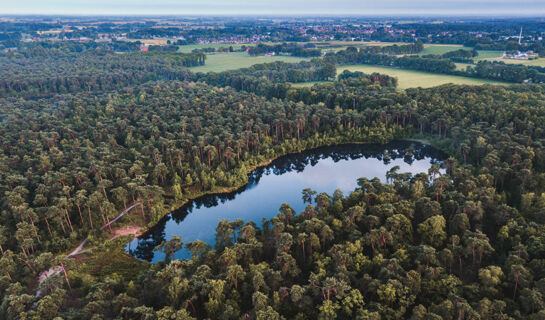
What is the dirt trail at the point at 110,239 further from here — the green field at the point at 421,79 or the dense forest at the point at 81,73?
the green field at the point at 421,79

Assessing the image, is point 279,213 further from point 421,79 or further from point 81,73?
point 81,73

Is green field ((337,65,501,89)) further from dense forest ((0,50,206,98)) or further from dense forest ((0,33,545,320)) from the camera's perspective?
dense forest ((0,50,206,98))

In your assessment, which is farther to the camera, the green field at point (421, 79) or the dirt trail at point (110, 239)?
the green field at point (421, 79)

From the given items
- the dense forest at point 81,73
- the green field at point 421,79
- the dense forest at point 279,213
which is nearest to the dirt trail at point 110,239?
the dense forest at point 279,213

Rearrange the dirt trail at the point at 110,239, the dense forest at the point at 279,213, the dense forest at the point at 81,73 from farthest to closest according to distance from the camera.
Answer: the dense forest at the point at 81,73 → the dirt trail at the point at 110,239 → the dense forest at the point at 279,213

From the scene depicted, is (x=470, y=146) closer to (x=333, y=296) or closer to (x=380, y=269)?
(x=380, y=269)

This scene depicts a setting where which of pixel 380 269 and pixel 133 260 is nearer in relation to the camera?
pixel 380 269

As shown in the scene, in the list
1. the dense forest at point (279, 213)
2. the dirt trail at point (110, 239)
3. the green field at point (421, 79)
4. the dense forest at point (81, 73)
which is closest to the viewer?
the dense forest at point (279, 213)

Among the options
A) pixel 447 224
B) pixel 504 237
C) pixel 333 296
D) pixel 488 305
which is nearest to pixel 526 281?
pixel 488 305
